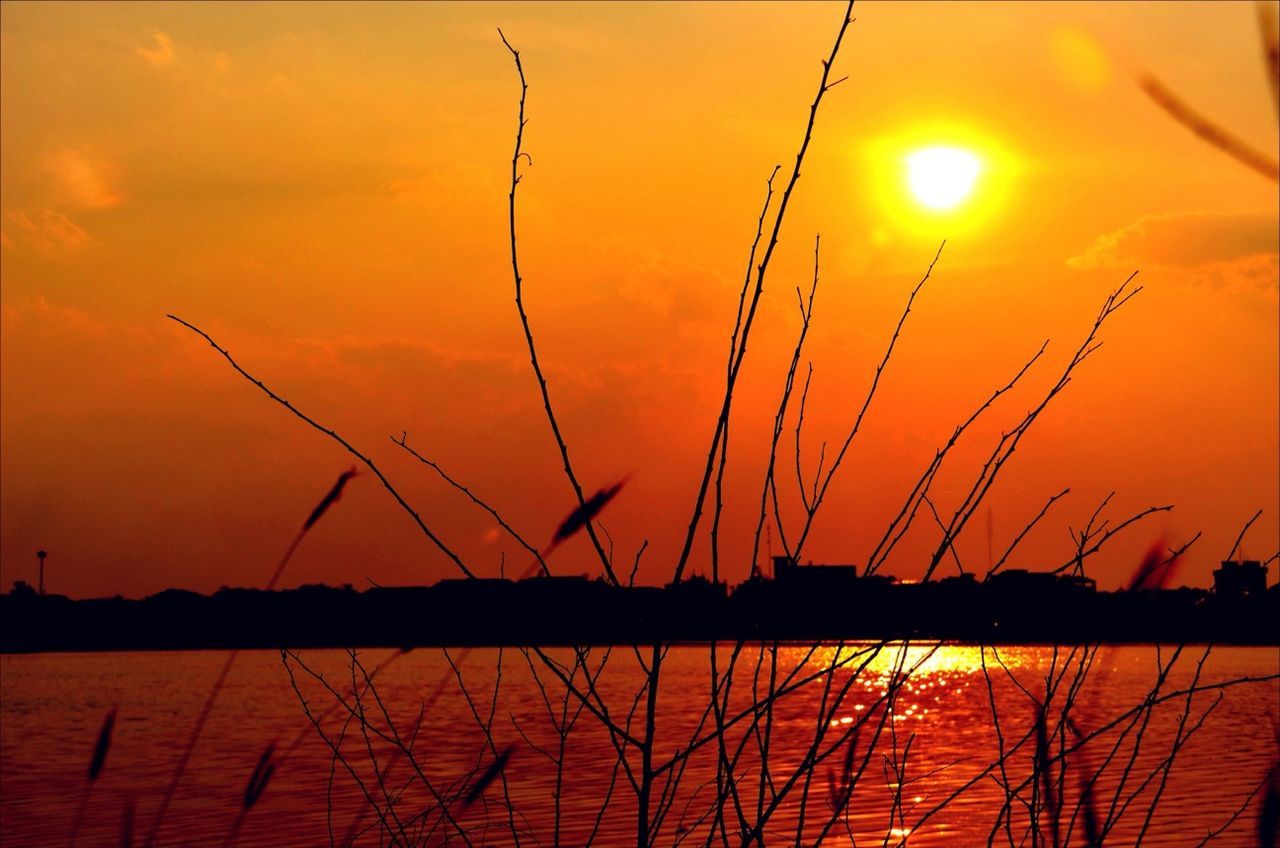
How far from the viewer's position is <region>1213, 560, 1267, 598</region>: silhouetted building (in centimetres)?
268

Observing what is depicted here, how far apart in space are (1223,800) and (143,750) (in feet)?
65.6

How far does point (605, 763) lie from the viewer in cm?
2384

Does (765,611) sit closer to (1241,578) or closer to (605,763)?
(1241,578)

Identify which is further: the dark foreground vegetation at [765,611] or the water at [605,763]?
the water at [605,763]

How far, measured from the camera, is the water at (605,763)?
361cm

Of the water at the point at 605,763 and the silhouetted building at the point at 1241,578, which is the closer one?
the silhouetted building at the point at 1241,578

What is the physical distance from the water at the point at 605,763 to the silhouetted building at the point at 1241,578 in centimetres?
28

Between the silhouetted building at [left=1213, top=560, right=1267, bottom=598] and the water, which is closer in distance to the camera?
the silhouetted building at [left=1213, top=560, right=1267, bottom=598]

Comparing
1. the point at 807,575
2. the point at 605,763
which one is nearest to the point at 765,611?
the point at 807,575

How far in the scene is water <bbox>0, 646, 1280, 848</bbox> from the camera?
361 centimetres

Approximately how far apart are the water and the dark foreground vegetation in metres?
0.11

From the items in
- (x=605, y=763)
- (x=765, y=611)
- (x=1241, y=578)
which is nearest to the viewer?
(x=1241, y=578)

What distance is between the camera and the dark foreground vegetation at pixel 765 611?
2717 mm

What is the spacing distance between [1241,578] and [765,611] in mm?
965
